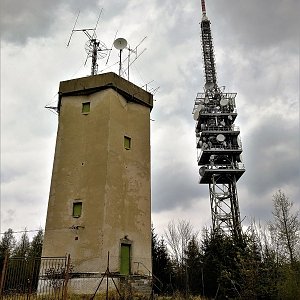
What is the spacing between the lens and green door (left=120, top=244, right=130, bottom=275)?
66.1ft

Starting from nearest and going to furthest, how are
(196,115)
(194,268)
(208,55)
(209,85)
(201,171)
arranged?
(194,268)
(201,171)
(196,115)
(209,85)
(208,55)

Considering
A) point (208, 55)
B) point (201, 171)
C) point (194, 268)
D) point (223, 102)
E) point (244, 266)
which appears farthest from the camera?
point (208, 55)

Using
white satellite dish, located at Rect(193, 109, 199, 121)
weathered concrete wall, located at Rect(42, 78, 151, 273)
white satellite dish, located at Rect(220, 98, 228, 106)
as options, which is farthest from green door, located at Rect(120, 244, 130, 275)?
white satellite dish, located at Rect(220, 98, 228, 106)

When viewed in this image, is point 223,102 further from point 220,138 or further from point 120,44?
point 120,44

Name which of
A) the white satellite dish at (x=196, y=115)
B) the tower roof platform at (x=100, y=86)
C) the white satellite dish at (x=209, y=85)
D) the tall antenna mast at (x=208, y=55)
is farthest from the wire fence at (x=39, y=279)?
the tall antenna mast at (x=208, y=55)

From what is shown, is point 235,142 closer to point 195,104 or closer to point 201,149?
point 201,149

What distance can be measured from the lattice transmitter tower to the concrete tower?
51.8ft

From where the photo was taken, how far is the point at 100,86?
23906mm

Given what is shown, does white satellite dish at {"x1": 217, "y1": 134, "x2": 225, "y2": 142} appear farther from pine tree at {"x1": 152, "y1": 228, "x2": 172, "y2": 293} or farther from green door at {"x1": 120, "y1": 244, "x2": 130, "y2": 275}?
green door at {"x1": 120, "y1": 244, "x2": 130, "y2": 275}

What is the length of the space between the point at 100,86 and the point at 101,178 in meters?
6.62

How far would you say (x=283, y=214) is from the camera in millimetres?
32875

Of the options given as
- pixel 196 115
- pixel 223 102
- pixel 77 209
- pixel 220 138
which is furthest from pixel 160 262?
pixel 223 102

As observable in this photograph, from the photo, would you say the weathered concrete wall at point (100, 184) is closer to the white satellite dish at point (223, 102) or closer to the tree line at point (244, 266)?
the tree line at point (244, 266)

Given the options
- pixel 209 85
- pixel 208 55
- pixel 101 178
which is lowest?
pixel 101 178
